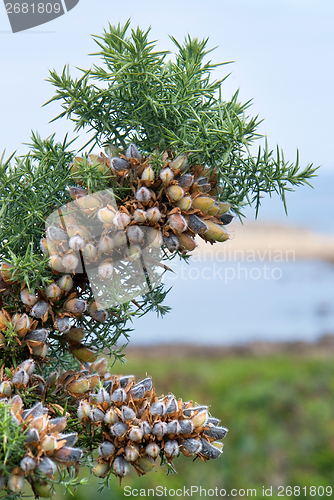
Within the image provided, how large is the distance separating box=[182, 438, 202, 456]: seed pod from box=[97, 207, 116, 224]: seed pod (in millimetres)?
366

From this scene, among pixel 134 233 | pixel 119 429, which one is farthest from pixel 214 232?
pixel 119 429

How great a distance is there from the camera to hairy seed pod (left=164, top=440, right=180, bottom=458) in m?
0.68

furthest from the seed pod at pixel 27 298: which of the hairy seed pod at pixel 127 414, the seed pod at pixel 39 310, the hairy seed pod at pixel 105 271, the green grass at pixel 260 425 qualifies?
the green grass at pixel 260 425

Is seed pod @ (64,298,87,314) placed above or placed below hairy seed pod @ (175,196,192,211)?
below

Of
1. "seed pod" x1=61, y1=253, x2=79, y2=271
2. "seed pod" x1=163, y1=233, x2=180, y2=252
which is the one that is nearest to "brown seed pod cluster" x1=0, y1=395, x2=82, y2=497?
"seed pod" x1=61, y1=253, x2=79, y2=271

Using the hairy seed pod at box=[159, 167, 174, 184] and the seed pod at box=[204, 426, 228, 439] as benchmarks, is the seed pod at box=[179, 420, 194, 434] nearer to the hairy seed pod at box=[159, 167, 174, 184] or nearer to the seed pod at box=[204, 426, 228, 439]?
the seed pod at box=[204, 426, 228, 439]

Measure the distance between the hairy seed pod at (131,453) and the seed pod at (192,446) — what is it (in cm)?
8

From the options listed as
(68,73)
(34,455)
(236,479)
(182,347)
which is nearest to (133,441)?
(34,455)

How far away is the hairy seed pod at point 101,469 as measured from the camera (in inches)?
27.0

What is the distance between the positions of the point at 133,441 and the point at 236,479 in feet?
10.1

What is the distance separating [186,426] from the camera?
0.69 m

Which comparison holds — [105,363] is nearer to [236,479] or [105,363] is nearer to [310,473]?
[236,479]

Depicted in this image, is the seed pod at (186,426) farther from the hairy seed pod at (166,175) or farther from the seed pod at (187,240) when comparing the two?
the hairy seed pod at (166,175)

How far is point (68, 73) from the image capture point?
786mm
